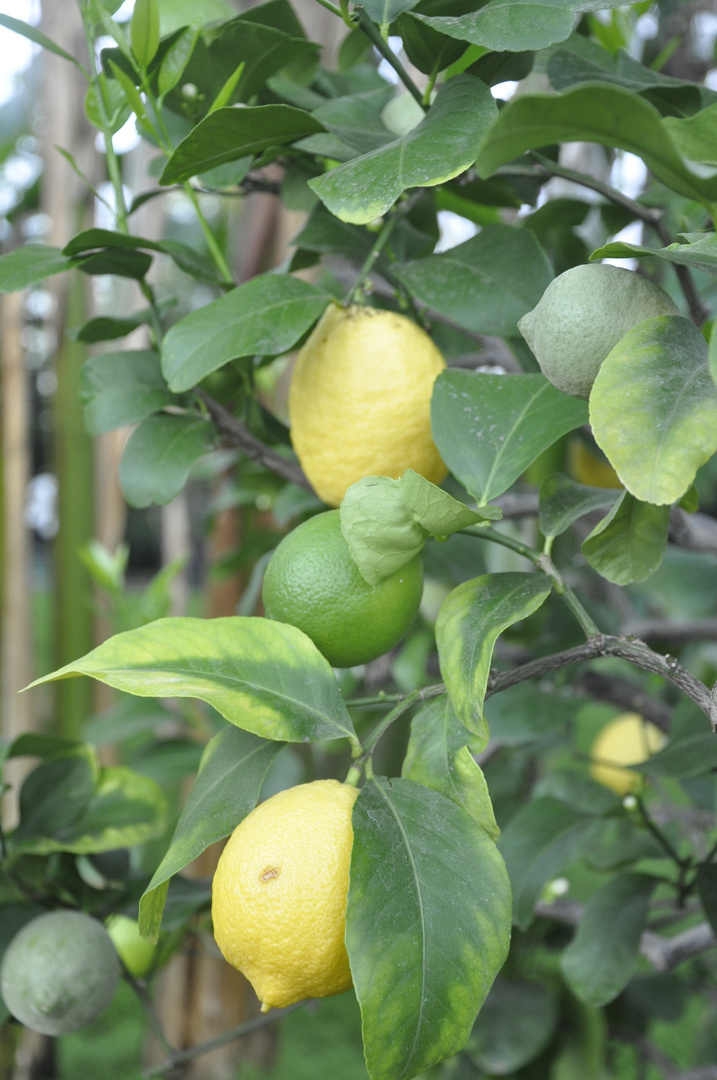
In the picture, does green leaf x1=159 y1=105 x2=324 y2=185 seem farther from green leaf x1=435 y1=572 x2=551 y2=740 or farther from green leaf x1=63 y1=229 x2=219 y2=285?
→ green leaf x1=435 y1=572 x2=551 y2=740

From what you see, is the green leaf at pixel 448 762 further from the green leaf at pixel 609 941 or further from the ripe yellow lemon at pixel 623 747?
the ripe yellow lemon at pixel 623 747

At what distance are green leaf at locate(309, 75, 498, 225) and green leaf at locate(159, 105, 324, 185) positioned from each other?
0.04m

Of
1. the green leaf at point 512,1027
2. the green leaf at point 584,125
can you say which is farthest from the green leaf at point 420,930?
the green leaf at point 512,1027

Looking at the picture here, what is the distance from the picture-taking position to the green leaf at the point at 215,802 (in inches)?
12.2

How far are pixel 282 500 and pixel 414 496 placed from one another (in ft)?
1.31

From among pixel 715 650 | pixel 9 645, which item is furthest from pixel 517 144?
pixel 9 645

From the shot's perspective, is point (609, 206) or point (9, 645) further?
point (9, 645)

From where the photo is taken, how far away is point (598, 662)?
874 mm

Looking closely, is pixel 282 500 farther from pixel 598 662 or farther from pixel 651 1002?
pixel 651 1002

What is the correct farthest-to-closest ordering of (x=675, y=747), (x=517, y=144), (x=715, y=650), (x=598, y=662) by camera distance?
(x=715, y=650)
(x=598, y=662)
(x=675, y=747)
(x=517, y=144)

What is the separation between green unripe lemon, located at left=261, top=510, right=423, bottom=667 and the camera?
35cm

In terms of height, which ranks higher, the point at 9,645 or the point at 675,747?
the point at 675,747

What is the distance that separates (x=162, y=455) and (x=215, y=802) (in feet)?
0.69

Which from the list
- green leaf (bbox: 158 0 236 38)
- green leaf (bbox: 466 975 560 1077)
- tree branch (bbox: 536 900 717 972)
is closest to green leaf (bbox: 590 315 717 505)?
green leaf (bbox: 158 0 236 38)
